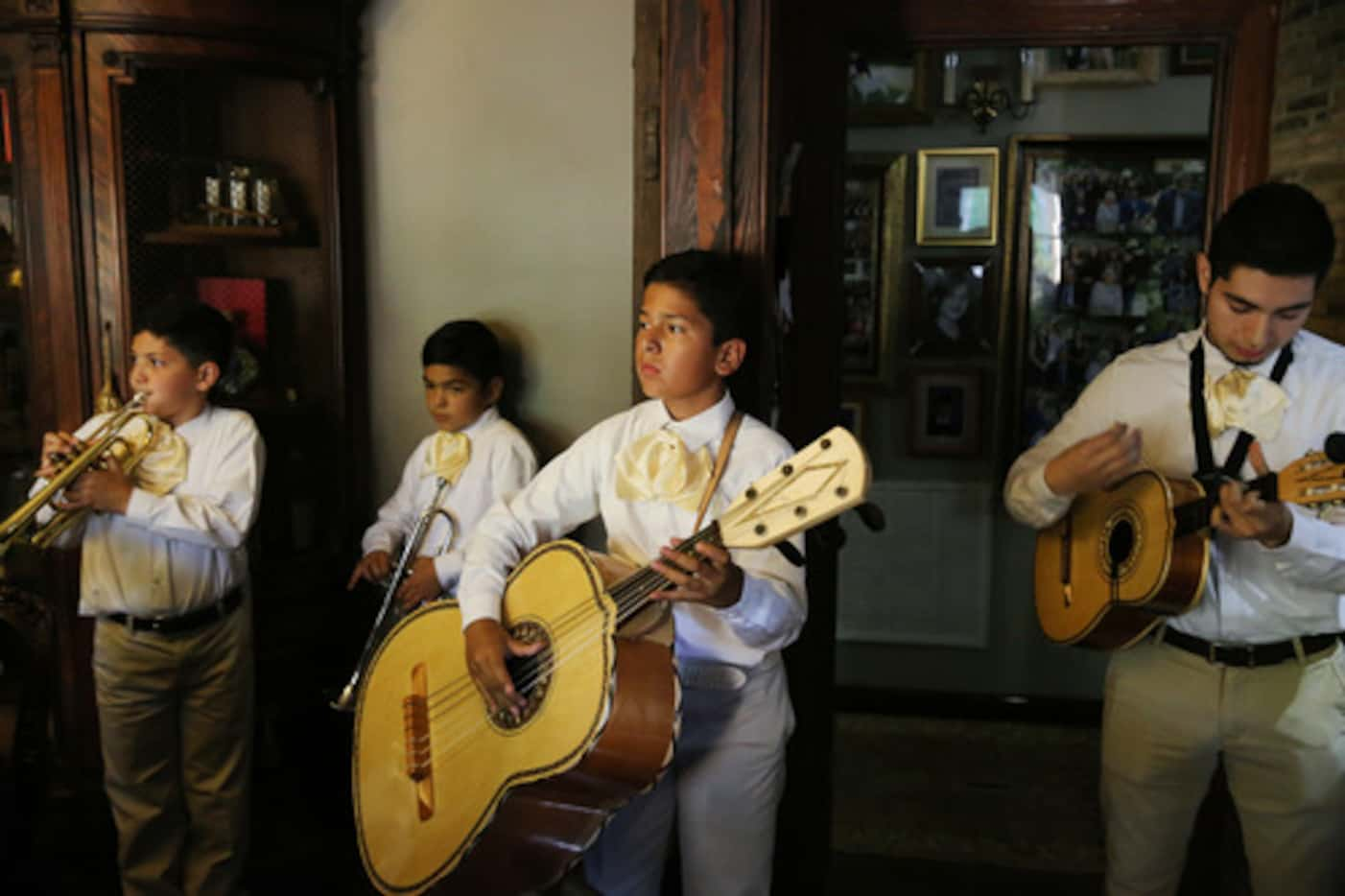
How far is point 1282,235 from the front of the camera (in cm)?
185

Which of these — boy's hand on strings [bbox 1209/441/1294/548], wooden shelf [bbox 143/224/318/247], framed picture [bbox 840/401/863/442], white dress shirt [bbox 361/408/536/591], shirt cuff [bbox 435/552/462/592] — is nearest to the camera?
boy's hand on strings [bbox 1209/441/1294/548]

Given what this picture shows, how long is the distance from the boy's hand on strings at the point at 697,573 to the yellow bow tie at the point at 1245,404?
105 cm

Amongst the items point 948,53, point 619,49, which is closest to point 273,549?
point 619,49

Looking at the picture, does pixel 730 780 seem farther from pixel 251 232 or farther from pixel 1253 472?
pixel 251 232

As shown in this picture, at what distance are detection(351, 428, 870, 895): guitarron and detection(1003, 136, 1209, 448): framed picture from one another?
8.91 ft

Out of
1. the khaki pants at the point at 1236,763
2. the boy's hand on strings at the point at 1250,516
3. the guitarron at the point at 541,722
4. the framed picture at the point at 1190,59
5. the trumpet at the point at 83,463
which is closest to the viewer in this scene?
the guitarron at the point at 541,722

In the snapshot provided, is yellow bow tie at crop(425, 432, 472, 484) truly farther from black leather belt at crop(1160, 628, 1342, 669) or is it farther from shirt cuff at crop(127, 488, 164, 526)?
black leather belt at crop(1160, 628, 1342, 669)

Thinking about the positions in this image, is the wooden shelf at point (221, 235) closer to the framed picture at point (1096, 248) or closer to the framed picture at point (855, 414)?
the framed picture at point (855, 414)

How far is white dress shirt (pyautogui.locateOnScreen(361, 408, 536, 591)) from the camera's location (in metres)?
2.76

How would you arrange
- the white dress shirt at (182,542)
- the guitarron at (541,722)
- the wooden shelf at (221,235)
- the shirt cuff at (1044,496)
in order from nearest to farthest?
the guitarron at (541,722) < the shirt cuff at (1044,496) < the white dress shirt at (182,542) < the wooden shelf at (221,235)

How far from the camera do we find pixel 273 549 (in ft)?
10.1

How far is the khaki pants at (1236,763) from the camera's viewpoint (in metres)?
1.91

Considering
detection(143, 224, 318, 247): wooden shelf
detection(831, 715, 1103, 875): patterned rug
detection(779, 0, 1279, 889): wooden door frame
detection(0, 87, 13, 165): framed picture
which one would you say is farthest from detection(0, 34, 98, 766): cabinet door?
detection(831, 715, 1103, 875): patterned rug

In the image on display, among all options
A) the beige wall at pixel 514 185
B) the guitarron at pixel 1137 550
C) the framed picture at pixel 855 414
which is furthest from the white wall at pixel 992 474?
the guitarron at pixel 1137 550
